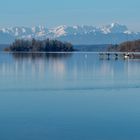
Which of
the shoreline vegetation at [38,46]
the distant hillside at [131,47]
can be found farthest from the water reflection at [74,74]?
the shoreline vegetation at [38,46]

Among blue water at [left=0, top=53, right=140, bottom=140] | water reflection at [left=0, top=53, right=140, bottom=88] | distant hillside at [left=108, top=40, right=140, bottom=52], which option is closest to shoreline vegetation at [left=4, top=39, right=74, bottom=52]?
distant hillside at [left=108, top=40, right=140, bottom=52]

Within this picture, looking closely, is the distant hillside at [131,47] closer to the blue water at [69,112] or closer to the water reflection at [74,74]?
the water reflection at [74,74]

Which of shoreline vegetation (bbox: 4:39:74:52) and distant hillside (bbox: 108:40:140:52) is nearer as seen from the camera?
distant hillside (bbox: 108:40:140:52)

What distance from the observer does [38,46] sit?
107438 mm

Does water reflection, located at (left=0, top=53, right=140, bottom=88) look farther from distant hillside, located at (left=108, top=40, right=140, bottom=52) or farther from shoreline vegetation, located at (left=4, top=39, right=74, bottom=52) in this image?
shoreline vegetation, located at (left=4, top=39, right=74, bottom=52)

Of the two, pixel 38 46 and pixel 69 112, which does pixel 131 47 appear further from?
pixel 69 112

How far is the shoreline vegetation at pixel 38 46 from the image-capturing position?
104775 mm

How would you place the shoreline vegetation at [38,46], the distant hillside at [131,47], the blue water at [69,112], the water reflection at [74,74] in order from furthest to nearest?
the shoreline vegetation at [38,46]
the distant hillside at [131,47]
the water reflection at [74,74]
the blue water at [69,112]

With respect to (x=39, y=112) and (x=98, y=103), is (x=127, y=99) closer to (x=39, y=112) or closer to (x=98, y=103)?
(x=98, y=103)

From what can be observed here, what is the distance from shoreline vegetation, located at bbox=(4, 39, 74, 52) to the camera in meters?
105

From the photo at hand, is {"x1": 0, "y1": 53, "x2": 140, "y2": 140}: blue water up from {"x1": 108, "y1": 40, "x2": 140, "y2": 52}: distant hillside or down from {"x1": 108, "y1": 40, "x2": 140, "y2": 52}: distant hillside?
down

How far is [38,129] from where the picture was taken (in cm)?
1156

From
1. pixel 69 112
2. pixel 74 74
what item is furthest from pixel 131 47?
pixel 69 112

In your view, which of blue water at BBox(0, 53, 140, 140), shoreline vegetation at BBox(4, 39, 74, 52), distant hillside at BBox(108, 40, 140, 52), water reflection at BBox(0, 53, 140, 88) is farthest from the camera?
shoreline vegetation at BBox(4, 39, 74, 52)
